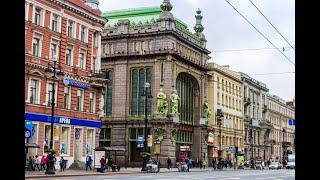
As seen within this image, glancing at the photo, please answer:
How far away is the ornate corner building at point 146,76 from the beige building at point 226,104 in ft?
32.6

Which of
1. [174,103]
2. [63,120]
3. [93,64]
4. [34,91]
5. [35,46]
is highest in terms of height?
[35,46]

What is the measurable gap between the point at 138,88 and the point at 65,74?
2588 centimetres

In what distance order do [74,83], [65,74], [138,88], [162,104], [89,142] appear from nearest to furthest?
1. [65,74]
2. [74,83]
3. [89,142]
4. [162,104]
5. [138,88]

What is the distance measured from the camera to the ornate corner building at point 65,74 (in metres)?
46.3

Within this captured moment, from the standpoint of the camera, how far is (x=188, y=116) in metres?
80.9

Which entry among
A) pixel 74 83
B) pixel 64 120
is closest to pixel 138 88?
pixel 74 83

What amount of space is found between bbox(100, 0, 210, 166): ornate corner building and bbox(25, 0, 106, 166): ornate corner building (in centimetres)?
1661

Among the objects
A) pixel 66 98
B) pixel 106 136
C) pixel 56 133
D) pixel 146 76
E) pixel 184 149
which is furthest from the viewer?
pixel 106 136

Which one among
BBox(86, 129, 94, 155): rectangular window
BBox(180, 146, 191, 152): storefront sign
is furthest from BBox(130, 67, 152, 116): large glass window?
BBox(86, 129, 94, 155): rectangular window

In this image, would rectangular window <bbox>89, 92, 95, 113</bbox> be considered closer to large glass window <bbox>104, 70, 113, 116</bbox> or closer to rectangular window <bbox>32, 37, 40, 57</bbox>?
rectangular window <bbox>32, 37, 40, 57</bbox>

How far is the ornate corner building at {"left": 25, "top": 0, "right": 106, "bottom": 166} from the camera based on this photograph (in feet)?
152

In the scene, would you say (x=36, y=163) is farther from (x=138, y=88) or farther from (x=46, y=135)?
(x=138, y=88)

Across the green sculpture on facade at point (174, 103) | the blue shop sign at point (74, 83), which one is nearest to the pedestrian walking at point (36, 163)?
the blue shop sign at point (74, 83)
